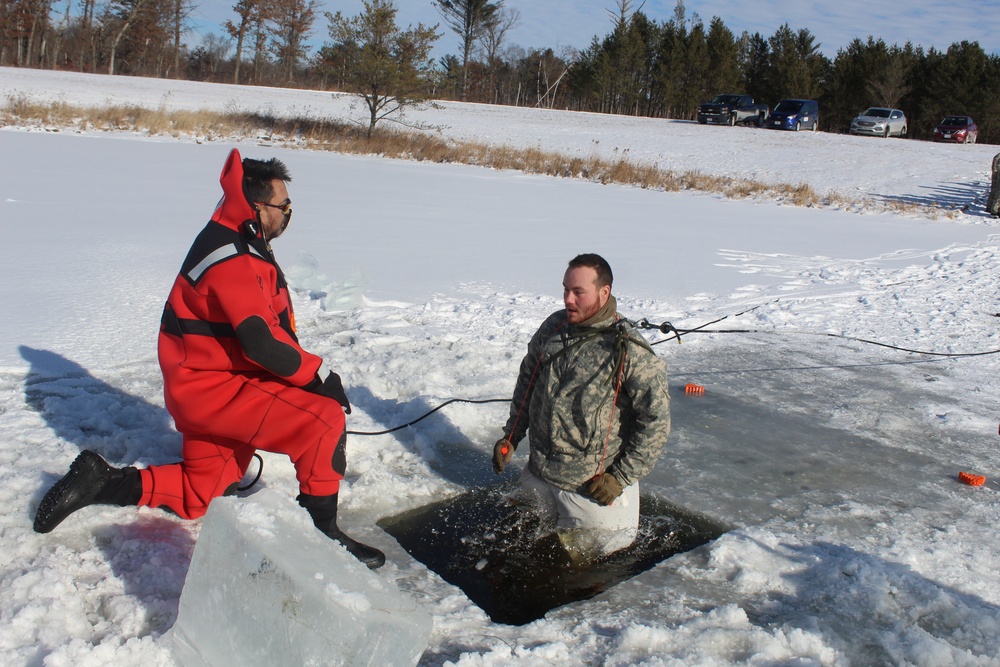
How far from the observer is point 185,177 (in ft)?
42.9

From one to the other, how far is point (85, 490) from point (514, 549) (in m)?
1.64

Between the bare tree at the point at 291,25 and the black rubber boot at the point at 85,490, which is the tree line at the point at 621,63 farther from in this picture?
the black rubber boot at the point at 85,490

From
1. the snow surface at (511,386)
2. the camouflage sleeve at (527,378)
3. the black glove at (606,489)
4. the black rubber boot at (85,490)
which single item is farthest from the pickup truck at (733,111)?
the black rubber boot at (85,490)

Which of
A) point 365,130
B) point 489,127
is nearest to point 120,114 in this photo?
point 365,130

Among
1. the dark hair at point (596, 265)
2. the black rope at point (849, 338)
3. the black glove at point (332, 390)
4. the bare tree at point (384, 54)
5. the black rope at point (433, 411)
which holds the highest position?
the bare tree at point (384, 54)

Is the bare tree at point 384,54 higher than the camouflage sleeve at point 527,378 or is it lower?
higher

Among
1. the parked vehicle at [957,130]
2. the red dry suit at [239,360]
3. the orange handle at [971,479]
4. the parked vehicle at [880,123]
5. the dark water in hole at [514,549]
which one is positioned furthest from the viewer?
the parked vehicle at [957,130]

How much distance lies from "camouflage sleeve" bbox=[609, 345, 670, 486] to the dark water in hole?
1.34 ft

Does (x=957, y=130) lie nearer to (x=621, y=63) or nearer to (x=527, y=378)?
(x=621, y=63)

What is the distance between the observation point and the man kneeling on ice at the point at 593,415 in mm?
3158

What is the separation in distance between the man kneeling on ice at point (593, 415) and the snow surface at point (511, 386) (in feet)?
1.07

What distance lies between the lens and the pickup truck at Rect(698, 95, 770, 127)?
39.1m

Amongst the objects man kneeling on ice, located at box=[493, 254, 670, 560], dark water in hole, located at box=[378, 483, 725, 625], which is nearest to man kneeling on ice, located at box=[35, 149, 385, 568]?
dark water in hole, located at box=[378, 483, 725, 625]

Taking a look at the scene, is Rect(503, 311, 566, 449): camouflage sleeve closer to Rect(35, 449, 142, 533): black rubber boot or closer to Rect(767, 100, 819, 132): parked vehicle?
Rect(35, 449, 142, 533): black rubber boot
